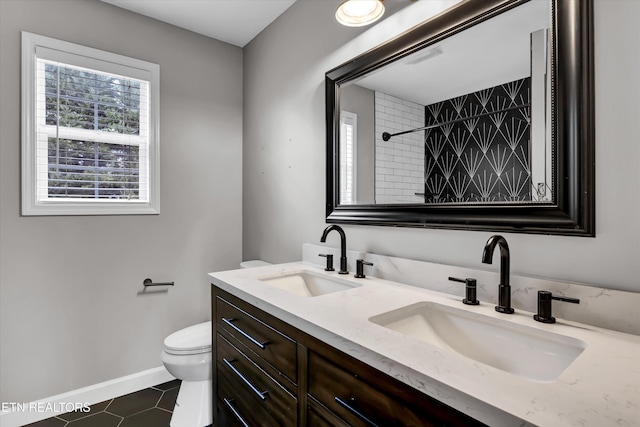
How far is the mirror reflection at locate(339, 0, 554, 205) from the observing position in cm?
104

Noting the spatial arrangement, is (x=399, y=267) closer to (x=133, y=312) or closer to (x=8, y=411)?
(x=133, y=312)

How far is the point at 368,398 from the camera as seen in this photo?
2.54ft

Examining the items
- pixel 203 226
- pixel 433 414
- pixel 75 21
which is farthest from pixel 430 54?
pixel 75 21

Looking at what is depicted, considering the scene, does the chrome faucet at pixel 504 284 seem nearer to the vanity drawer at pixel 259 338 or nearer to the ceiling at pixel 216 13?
the vanity drawer at pixel 259 338

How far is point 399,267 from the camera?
1.42 meters

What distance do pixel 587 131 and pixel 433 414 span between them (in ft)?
2.85

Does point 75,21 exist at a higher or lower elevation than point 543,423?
higher

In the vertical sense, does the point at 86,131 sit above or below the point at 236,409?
above

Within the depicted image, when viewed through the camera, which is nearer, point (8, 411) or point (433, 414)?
point (433, 414)

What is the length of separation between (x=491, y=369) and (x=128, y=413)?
2.20 metres

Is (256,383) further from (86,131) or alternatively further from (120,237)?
(86,131)

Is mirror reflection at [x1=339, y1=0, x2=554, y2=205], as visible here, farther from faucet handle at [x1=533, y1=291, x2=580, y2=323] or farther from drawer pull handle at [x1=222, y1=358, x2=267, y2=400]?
drawer pull handle at [x1=222, y1=358, x2=267, y2=400]

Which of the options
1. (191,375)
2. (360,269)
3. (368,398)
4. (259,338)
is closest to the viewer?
(368,398)

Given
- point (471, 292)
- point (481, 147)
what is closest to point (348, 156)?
point (481, 147)
